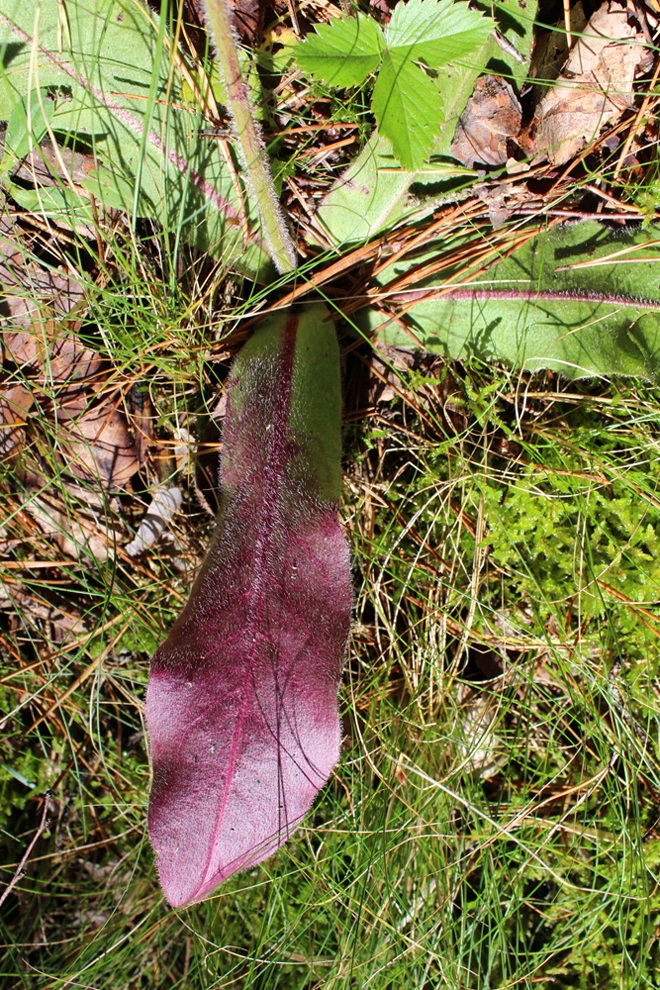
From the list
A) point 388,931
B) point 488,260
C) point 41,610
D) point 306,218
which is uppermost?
point 306,218

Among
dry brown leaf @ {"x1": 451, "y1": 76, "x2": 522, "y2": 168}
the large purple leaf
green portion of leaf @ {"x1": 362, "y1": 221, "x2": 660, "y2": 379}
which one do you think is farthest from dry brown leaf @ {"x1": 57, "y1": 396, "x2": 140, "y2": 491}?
dry brown leaf @ {"x1": 451, "y1": 76, "x2": 522, "y2": 168}

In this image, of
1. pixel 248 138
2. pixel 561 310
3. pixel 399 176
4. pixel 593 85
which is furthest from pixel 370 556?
pixel 593 85

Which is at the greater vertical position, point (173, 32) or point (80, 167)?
point (173, 32)

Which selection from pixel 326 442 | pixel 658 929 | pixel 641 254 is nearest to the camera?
pixel 326 442

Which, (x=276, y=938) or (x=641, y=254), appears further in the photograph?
(x=276, y=938)

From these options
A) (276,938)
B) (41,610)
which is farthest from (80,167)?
(276,938)

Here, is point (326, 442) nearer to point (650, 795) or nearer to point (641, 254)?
point (641, 254)

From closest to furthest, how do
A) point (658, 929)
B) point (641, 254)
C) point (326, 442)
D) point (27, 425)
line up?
point (326, 442) < point (641, 254) < point (658, 929) < point (27, 425)
